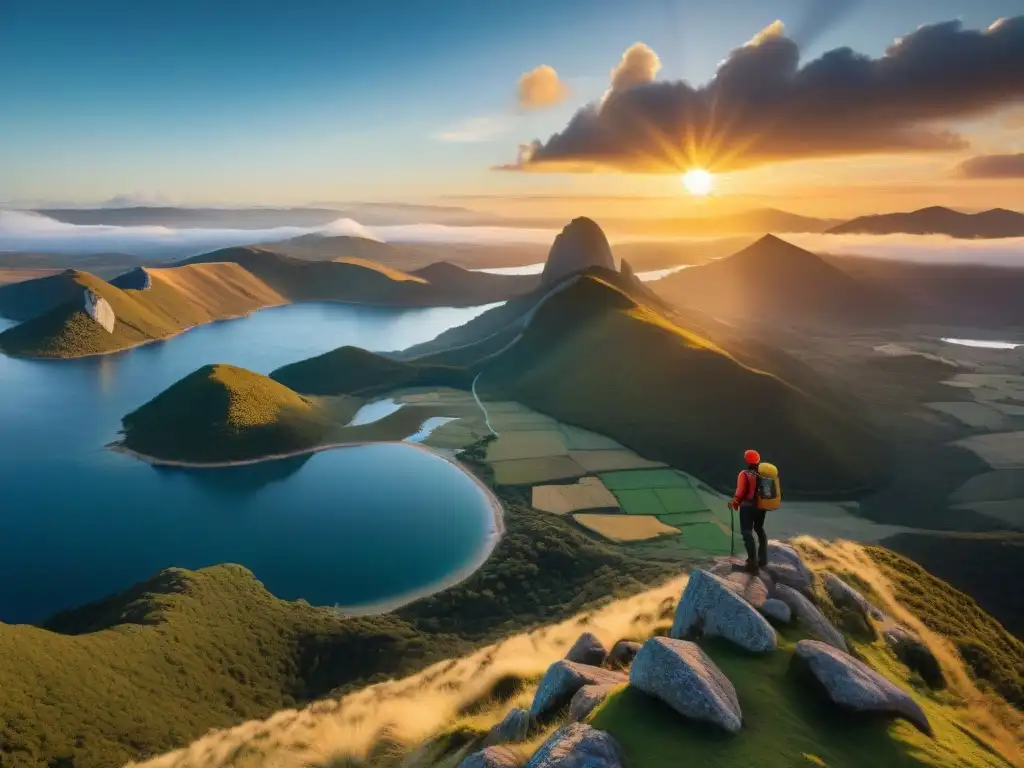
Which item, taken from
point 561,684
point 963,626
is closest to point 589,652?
point 561,684

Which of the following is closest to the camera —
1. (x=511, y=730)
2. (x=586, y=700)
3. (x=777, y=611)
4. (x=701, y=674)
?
(x=701, y=674)

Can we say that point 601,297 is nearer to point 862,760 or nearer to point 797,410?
point 797,410

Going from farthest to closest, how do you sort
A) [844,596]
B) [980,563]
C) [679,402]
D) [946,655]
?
[679,402] → [980,563] → [946,655] → [844,596]

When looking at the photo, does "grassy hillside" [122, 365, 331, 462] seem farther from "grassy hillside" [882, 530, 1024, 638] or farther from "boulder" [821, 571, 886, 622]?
"boulder" [821, 571, 886, 622]

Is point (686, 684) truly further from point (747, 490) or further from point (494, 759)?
point (747, 490)

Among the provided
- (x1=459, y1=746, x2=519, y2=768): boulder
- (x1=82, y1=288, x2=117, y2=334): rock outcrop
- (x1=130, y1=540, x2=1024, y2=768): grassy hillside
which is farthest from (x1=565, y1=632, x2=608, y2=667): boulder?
(x1=82, y1=288, x2=117, y2=334): rock outcrop

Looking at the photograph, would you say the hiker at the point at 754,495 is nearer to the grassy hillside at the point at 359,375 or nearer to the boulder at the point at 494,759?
the boulder at the point at 494,759

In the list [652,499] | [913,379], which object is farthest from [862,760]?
[913,379]
